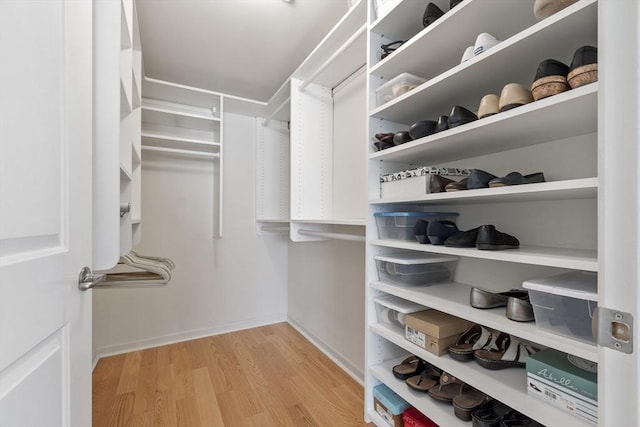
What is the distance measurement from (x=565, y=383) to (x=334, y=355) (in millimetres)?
1563

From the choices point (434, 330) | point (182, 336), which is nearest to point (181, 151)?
point (182, 336)

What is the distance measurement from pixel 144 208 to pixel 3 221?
208 centimetres

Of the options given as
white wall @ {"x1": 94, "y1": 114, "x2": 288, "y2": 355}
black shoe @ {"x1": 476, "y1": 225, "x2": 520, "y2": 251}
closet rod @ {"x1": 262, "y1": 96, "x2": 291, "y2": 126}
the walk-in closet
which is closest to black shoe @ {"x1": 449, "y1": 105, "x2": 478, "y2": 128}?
the walk-in closet

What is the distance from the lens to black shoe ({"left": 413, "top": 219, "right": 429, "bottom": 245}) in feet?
3.43

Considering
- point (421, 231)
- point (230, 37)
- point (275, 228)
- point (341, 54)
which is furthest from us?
point (275, 228)

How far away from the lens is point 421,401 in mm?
1030

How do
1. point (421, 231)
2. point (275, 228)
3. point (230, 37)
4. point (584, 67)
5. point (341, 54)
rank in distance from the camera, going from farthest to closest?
point (275, 228) < point (230, 37) < point (341, 54) < point (421, 231) < point (584, 67)

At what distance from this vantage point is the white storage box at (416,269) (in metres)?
1.15

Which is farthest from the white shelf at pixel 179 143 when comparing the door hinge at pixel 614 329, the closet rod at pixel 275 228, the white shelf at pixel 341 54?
the door hinge at pixel 614 329

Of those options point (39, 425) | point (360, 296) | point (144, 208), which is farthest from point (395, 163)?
point (144, 208)

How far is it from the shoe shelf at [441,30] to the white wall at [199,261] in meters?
1.76

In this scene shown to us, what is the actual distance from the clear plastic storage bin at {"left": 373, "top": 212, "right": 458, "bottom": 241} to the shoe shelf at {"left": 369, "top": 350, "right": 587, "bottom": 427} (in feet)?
1.35

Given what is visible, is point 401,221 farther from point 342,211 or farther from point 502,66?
point 342,211

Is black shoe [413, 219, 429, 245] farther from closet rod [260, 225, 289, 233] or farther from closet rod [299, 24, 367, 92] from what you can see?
closet rod [260, 225, 289, 233]
